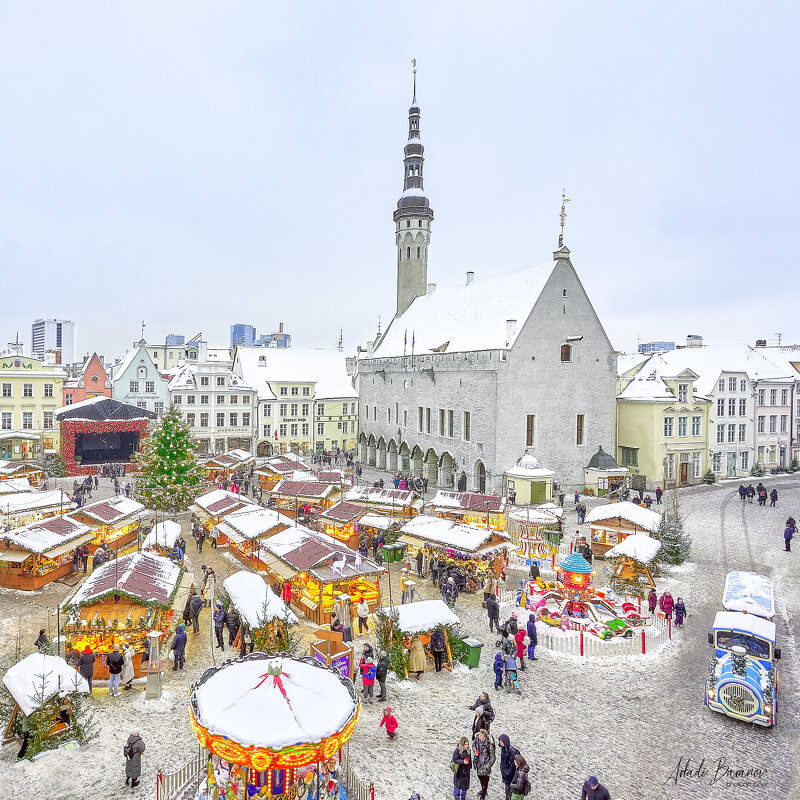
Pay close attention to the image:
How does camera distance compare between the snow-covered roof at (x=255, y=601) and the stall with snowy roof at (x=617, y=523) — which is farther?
the stall with snowy roof at (x=617, y=523)

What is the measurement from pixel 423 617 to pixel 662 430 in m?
34.4

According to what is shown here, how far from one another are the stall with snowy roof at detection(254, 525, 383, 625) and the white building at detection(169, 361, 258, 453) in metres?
36.6

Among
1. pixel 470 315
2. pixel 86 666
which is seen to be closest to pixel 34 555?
pixel 86 666

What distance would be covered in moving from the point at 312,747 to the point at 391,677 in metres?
7.15

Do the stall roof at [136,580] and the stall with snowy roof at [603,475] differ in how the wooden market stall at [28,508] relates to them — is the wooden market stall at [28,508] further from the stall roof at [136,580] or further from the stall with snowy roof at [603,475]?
the stall with snowy roof at [603,475]

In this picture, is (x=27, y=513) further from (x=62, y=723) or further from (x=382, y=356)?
(x=382, y=356)

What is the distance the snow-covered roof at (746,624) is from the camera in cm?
1370

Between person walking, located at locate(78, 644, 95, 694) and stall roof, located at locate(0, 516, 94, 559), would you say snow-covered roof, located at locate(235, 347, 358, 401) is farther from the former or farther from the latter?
person walking, located at locate(78, 644, 95, 694)

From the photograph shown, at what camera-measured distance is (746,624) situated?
14.0 metres

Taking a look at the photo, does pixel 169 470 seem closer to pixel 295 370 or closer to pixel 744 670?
pixel 744 670

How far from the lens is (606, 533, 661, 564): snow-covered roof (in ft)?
70.0

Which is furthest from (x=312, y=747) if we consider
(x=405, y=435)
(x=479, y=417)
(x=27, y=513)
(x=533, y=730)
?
(x=405, y=435)

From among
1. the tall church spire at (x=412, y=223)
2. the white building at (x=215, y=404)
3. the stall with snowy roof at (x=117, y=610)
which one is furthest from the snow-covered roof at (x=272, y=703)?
the tall church spire at (x=412, y=223)

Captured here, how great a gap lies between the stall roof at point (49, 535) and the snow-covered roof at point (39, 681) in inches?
415
